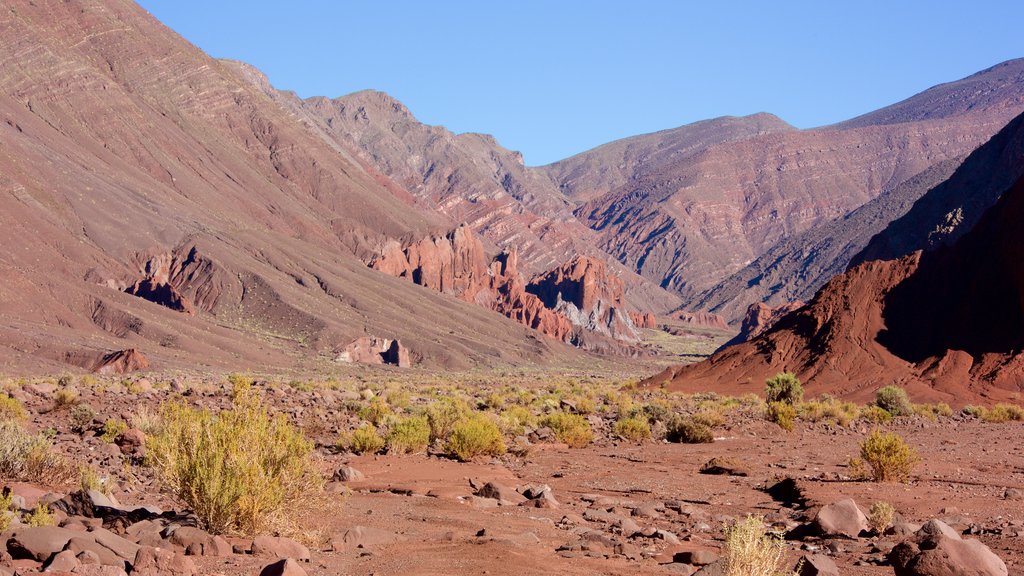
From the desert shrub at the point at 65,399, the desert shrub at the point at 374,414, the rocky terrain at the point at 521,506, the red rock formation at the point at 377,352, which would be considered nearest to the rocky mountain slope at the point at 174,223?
the red rock formation at the point at 377,352

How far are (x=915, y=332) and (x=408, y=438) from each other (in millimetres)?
37840

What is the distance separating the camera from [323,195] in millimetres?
150125

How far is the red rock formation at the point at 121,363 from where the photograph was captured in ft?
184

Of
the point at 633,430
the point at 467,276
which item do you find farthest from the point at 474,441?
the point at 467,276

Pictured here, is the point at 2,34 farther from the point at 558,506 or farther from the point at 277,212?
the point at 558,506

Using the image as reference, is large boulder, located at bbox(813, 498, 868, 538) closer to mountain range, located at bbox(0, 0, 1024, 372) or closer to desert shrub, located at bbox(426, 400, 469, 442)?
desert shrub, located at bbox(426, 400, 469, 442)

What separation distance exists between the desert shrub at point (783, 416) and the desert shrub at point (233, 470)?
21.0 metres

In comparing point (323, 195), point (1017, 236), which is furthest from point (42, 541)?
point (323, 195)

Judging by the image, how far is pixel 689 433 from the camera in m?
25.1

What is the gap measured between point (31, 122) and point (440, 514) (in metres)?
111

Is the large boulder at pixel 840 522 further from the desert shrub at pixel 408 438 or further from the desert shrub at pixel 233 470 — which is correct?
the desert shrub at pixel 408 438

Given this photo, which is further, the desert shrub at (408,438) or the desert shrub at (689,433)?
the desert shrub at (689,433)

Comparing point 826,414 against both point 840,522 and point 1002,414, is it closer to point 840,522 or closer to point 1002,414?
point 1002,414

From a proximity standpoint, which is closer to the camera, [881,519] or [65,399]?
[881,519]
